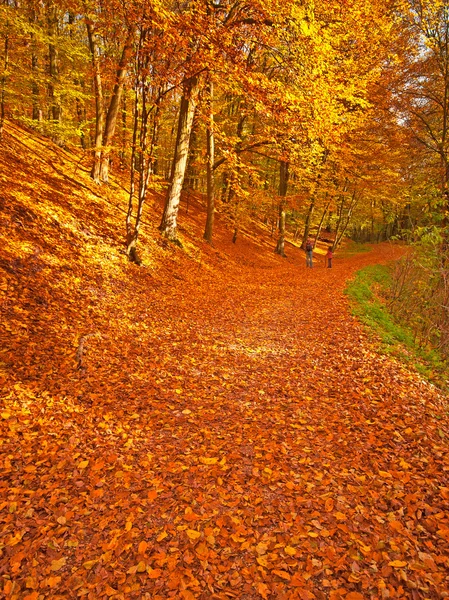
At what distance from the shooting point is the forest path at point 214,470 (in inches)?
133

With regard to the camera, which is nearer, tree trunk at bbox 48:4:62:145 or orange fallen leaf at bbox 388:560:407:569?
orange fallen leaf at bbox 388:560:407:569

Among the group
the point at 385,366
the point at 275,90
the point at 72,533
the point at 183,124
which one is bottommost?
the point at 72,533

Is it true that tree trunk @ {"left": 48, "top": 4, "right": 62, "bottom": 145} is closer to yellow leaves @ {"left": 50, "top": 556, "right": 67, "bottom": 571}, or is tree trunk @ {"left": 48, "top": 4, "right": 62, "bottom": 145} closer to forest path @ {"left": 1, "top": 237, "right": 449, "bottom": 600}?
forest path @ {"left": 1, "top": 237, "right": 449, "bottom": 600}

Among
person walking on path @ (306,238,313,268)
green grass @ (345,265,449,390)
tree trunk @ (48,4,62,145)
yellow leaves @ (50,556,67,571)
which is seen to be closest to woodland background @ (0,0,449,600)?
yellow leaves @ (50,556,67,571)

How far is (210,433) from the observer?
5461mm

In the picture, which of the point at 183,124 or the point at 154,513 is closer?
the point at 154,513

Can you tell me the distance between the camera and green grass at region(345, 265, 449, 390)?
7.82 metres

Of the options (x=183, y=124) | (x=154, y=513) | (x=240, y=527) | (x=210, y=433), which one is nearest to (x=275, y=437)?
(x=210, y=433)

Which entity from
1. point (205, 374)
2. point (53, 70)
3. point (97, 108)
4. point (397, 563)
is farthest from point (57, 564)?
point (53, 70)

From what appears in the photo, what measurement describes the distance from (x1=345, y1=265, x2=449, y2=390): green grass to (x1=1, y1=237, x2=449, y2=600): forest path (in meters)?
0.66

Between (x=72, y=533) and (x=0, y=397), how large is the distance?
7.89 feet

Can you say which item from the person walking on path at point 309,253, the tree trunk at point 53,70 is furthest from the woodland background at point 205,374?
the person walking on path at point 309,253

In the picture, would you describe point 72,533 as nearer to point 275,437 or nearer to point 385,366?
point 275,437

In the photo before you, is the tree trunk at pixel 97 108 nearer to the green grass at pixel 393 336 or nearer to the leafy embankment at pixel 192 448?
the leafy embankment at pixel 192 448
